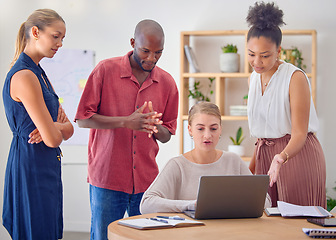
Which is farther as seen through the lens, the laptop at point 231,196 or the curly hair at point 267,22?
the curly hair at point 267,22

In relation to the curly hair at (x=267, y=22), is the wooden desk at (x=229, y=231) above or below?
below

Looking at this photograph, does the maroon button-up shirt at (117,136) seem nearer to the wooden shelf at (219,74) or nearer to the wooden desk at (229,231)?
the wooden desk at (229,231)

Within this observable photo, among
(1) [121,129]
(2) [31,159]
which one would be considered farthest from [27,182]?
(1) [121,129]

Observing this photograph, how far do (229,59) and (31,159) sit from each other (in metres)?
2.81

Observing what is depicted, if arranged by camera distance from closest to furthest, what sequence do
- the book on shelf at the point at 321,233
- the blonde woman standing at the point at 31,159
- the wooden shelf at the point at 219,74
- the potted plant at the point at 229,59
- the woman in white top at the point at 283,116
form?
the book on shelf at the point at 321,233
the blonde woman standing at the point at 31,159
the woman in white top at the point at 283,116
the wooden shelf at the point at 219,74
the potted plant at the point at 229,59

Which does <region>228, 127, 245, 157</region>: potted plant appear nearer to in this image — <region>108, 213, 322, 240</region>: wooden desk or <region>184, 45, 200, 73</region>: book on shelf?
<region>184, 45, 200, 73</region>: book on shelf

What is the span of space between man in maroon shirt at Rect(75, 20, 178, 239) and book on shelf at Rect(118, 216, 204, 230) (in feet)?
2.24

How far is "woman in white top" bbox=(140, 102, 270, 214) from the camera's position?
2086mm

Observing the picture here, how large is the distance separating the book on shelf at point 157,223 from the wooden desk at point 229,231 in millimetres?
20

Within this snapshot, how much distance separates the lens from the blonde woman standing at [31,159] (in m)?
2.08

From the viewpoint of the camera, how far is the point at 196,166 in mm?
2156

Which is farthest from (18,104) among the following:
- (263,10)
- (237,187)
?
(263,10)

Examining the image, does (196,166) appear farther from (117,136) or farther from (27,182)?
(27,182)

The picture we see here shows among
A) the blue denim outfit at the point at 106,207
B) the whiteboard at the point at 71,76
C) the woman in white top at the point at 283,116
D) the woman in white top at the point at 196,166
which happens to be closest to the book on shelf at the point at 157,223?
the woman in white top at the point at 196,166
